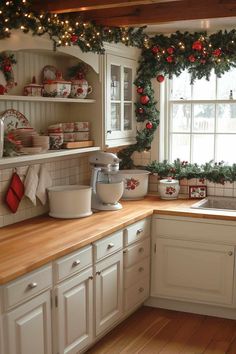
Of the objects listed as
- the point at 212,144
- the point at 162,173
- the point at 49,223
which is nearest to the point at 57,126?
the point at 49,223

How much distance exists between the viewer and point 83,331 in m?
3.10

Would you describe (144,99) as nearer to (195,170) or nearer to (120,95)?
(120,95)

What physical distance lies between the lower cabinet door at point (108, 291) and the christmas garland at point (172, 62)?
134 centimetres

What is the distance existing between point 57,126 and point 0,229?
83 centimetres

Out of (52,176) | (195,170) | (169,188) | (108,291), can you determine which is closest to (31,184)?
(52,176)

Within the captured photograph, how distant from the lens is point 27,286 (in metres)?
2.53

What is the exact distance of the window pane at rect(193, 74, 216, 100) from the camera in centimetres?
442

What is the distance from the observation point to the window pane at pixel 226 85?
14.2 feet

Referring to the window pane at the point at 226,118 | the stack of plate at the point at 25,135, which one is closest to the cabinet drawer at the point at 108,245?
the stack of plate at the point at 25,135

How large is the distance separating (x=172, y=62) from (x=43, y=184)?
1596 millimetres

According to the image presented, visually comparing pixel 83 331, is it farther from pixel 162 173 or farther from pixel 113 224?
pixel 162 173

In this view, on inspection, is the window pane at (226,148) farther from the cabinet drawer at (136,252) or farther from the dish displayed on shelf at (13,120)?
the dish displayed on shelf at (13,120)

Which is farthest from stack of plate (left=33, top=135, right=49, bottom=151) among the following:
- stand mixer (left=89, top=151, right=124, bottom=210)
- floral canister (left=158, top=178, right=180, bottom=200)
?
floral canister (left=158, top=178, right=180, bottom=200)

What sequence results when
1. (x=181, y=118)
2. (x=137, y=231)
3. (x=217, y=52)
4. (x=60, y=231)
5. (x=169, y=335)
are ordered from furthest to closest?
(x=181, y=118) → (x=217, y=52) → (x=137, y=231) → (x=169, y=335) → (x=60, y=231)
